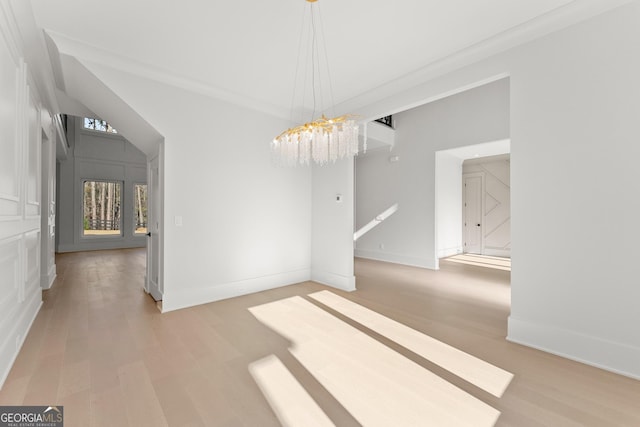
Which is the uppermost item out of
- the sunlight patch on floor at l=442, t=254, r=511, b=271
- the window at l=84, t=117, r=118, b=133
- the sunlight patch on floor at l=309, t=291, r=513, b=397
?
the window at l=84, t=117, r=118, b=133

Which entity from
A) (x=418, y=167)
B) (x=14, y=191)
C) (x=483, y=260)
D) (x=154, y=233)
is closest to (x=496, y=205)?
(x=483, y=260)

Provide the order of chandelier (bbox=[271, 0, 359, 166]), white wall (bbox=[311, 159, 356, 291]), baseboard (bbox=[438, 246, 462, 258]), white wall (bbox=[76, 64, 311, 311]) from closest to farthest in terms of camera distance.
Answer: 1. chandelier (bbox=[271, 0, 359, 166])
2. white wall (bbox=[76, 64, 311, 311])
3. white wall (bbox=[311, 159, 356, 291])
4. baseboard (bbox=[438, 246, 462, 258])

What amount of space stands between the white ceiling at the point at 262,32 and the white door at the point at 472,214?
6.44 metres

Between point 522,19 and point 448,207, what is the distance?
5.70 meters

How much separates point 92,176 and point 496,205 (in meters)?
13.5

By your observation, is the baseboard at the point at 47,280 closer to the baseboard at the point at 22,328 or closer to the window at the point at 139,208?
the baseboard at the point at 22,328

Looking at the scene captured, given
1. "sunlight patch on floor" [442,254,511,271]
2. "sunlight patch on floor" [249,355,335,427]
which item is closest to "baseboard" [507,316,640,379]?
"sunlight patch on floor" [249,355,335,427]

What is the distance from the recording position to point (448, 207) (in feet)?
25.4

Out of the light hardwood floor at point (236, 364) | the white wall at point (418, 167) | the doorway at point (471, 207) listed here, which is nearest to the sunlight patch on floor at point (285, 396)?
the light hardwood floor at point (236, 364)

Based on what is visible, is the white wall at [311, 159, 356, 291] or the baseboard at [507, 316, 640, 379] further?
the white wall at [311, 159, 356, 291]

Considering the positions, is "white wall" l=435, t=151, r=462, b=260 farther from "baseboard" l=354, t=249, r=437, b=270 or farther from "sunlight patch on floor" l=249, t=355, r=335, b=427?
"sunlight patch on floor" l=249, t=355, r=335, b=427

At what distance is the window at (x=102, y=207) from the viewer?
9.49 m

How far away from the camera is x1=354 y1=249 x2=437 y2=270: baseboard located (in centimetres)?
651

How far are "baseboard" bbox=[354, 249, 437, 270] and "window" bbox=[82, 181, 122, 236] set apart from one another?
8.98 meters
